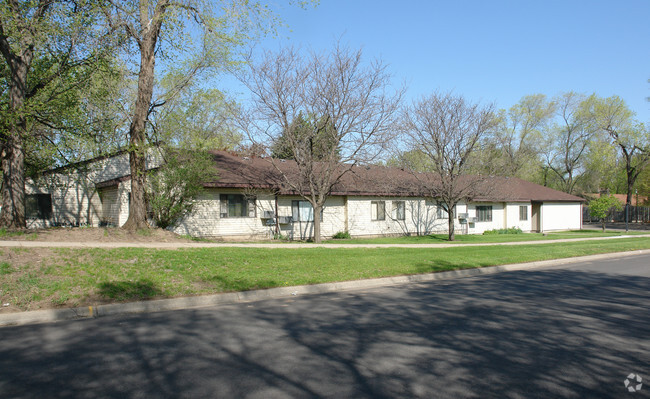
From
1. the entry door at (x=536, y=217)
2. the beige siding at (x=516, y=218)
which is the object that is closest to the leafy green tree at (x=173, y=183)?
the beige siding at (x=516, y=218)

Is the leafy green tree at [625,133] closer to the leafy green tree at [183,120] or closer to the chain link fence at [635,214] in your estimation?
the chain link fence at [635,214]

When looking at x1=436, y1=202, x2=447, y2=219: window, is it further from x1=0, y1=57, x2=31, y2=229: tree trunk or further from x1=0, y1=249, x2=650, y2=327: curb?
x1=0, y1=57, x2=31, y2=229: tree trunk

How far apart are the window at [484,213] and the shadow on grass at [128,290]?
27.6 m

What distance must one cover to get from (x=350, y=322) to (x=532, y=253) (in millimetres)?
13301

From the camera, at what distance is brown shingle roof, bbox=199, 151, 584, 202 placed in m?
22.1

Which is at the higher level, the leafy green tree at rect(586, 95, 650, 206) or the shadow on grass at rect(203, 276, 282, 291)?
the leafy green tree at rect(586, 95, 650, 206)

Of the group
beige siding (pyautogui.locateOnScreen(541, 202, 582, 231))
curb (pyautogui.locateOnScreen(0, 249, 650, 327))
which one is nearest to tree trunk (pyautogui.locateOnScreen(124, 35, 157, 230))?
curb (pyautogui.locateOnScreen(0, 249, 650, 327))

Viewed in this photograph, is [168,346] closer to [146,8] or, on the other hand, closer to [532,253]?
[146,8]

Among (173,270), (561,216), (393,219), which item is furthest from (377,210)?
(561,216)

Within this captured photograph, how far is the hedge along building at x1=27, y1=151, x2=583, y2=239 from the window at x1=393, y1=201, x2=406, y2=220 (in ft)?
0.20

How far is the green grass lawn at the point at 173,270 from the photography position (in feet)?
28.8

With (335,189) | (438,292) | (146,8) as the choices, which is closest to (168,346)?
(438,292)

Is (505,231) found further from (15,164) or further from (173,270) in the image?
(15,164)

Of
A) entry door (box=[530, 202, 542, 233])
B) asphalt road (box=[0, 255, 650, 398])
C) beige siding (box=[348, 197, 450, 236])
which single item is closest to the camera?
asphalt road (box=[0, 255, 650, 398])
